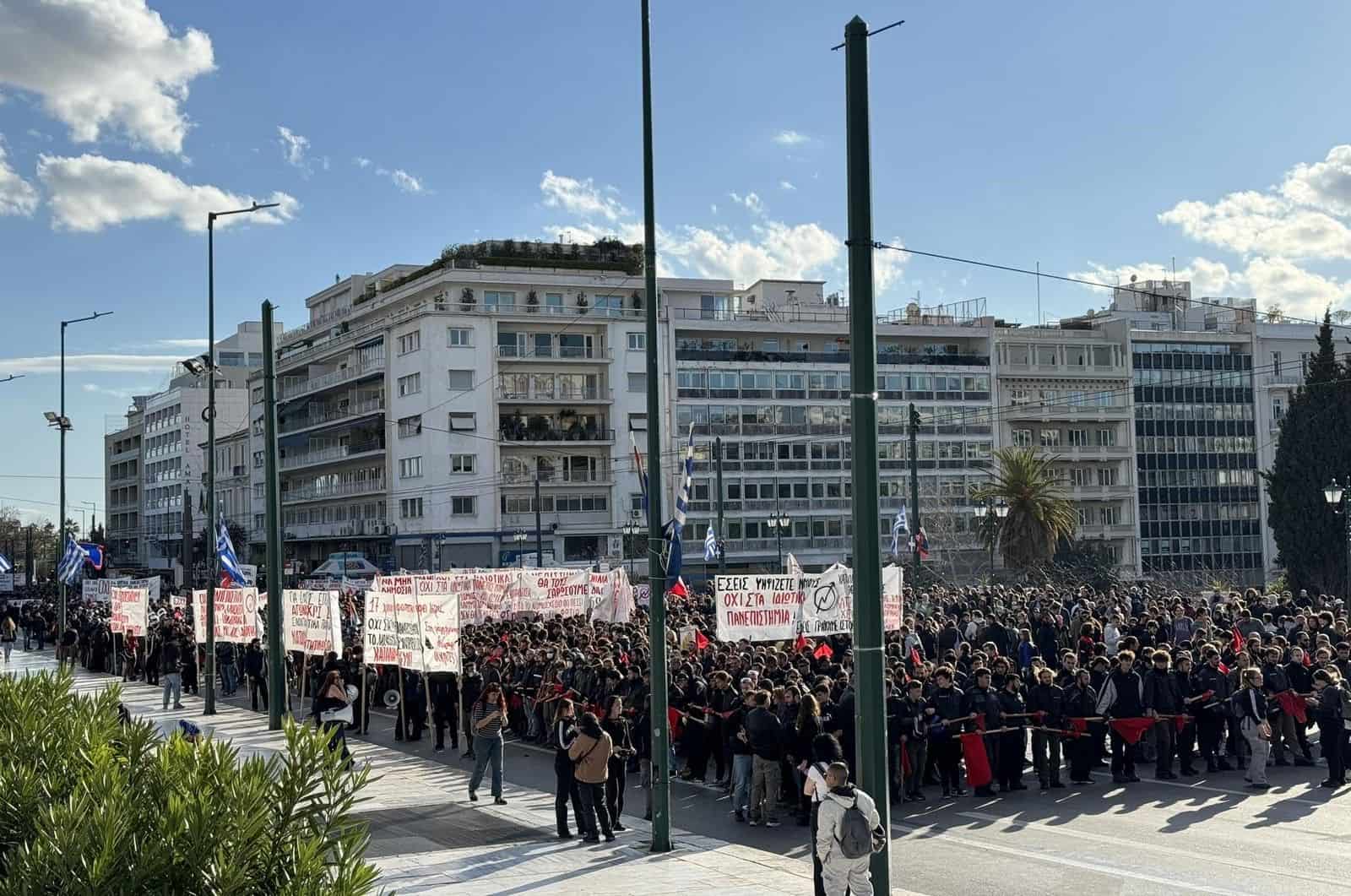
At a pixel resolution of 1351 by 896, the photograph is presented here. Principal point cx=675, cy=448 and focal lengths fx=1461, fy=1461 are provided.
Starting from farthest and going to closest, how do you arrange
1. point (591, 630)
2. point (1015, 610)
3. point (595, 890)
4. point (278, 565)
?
point (1015, 610) → point (591, 630) → point (278, 565) → point (595, 890)

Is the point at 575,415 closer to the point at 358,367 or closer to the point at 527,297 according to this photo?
the point at 527,297

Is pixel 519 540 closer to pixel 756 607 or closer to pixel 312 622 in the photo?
pixel 312 622

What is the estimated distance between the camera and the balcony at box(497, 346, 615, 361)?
295 ft

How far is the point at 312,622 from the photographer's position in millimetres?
27484

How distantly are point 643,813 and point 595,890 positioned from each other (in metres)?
5.18

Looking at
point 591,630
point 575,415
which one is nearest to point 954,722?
point 591,630

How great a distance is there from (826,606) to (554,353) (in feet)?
223

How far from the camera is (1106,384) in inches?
3809

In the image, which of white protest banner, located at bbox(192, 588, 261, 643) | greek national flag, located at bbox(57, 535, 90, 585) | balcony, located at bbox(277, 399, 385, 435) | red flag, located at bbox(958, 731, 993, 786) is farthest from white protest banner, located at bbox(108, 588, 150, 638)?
balcony, located at bbox(277, 399, 385, 435)

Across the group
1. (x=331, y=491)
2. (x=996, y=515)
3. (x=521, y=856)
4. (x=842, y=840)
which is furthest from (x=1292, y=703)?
(x=331, y=491)

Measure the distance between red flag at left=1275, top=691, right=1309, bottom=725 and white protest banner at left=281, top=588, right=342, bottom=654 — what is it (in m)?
15.9

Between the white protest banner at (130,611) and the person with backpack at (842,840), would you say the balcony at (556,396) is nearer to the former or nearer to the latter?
the white protest banner at (130,611)

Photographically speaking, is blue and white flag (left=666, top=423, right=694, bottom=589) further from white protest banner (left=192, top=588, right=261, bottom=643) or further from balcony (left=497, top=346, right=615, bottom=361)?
balcony (left=497, top=346, right=615, bottom=361)

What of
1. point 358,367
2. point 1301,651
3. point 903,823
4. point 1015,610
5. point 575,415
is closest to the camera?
point 903,823
